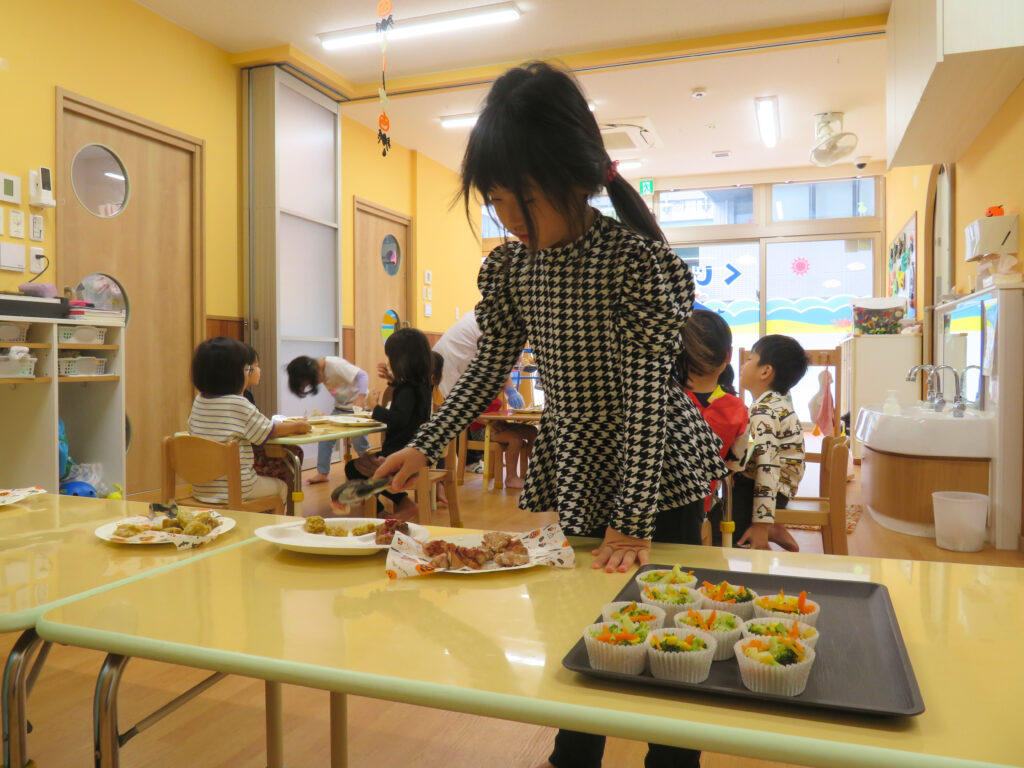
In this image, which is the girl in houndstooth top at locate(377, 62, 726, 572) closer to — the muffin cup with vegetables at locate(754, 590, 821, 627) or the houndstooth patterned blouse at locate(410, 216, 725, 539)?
the houndstooth patterned blouse at locate(410, 216, 725, 539)

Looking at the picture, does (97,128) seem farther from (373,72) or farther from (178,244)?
(373,72)

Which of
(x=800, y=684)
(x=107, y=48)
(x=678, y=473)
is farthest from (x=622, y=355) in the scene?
(x=107, y=48)

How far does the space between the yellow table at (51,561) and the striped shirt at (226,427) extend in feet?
4.58

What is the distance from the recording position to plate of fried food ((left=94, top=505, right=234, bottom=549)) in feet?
3.76

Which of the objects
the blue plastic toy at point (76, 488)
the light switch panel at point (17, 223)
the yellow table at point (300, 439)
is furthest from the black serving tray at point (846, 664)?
the light switch panel at point (17, 223)

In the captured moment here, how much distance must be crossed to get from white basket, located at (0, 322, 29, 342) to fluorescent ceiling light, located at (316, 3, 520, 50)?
290cm

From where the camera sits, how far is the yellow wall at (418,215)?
6.56 meters

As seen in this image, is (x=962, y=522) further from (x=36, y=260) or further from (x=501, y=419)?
(x=36, y=260)

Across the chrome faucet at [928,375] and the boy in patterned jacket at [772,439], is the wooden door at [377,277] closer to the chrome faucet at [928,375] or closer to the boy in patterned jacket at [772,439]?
the chrome faucet at [928,375]

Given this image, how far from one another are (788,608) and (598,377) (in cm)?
45

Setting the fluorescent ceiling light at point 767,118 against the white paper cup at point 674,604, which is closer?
the white paper cup at point 674,604

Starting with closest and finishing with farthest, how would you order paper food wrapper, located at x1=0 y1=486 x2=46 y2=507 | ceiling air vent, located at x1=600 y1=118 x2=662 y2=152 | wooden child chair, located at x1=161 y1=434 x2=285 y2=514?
paper food wrapper, located at x1=0 y1=486 x2=46 y2=507 < wooden child chair, located at x1=161 y1=434 x2=285 y2=514 < ceiling air vent, located at x1=600 y1=118 x2=662 y2=152

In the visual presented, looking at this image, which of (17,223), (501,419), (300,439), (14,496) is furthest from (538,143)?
(501,419)

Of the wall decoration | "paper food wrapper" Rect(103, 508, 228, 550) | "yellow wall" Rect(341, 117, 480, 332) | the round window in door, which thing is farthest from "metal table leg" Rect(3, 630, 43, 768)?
the wall decoration
